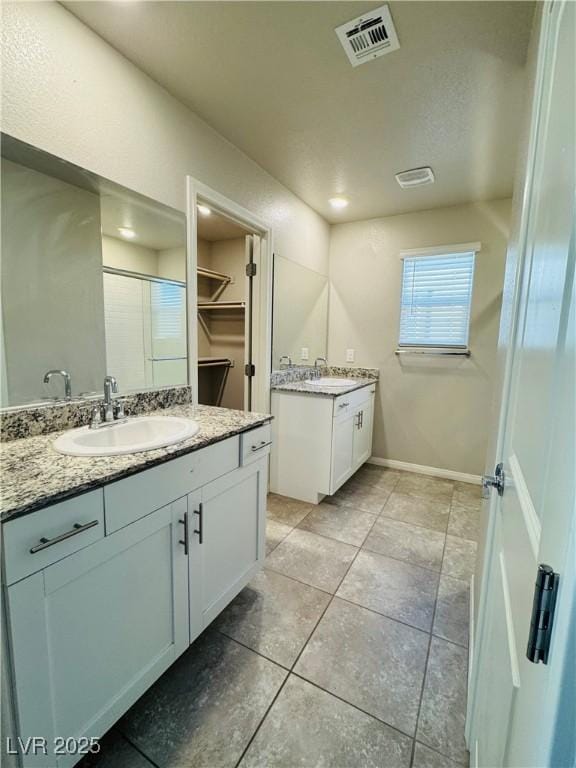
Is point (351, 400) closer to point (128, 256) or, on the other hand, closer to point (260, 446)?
point (260, 446)

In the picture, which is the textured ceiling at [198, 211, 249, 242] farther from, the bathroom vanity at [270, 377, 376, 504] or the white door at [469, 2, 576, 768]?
the white door at [469, 2, 576, 768]

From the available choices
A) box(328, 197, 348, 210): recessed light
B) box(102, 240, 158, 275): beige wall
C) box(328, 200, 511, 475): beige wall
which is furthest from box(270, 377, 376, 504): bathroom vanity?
box(328, 197, 348, 210): recessed light

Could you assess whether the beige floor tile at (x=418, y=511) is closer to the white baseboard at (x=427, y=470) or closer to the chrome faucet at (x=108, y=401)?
the white baseboard at (x=427, y=470)

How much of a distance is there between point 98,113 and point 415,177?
1998 millimetres

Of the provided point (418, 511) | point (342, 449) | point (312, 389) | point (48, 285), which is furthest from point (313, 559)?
point (48, 285)

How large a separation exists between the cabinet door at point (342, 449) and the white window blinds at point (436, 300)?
1040mm

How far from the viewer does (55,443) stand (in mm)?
1104

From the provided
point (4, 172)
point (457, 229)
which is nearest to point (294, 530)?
point (4, 172)

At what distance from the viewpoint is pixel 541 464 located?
0.48 m

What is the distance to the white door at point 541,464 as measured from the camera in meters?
0.31

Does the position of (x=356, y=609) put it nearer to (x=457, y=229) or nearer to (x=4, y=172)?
(x=4, y=172)

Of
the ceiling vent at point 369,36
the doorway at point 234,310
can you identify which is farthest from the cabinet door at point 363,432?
the ceiling vent at point 369,36

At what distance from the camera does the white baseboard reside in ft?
10.0

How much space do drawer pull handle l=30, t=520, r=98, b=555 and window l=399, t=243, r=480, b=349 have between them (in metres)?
2.92
